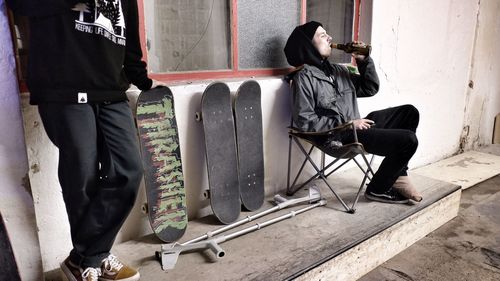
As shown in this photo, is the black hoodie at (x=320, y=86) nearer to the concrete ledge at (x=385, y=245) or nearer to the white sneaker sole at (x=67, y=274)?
the concrete ledge at (x=385, y=245)

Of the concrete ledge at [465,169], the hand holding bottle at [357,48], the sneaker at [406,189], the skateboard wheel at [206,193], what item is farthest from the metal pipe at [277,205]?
the concrete ledge at [465,169]

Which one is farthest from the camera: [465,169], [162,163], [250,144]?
[465,169]

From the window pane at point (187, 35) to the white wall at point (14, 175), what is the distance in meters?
0.80

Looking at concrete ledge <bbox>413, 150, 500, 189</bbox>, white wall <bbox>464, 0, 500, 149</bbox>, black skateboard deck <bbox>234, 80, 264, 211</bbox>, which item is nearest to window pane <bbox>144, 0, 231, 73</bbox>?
black skateboard deck <bbox>234, 80, 264, 211</bbox>

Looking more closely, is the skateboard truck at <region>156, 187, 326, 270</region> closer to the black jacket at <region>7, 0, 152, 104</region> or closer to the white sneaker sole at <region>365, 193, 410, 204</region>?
the white sneaker sole at <region>365, 193, 410, 204</region>

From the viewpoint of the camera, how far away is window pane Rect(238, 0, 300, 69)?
2525mm

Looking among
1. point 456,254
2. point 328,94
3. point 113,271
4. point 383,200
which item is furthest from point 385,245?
point 113,271

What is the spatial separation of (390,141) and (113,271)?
1761 mm

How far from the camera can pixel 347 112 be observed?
2.71m

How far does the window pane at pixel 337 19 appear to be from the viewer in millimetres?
3140

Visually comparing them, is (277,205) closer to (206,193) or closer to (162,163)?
(206,193)

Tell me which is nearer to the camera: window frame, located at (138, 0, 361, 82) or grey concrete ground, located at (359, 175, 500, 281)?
window frame, located at (138, 0, 361, 82)

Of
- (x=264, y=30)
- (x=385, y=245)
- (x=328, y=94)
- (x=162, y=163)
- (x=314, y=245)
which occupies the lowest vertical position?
(x=385, y=245)

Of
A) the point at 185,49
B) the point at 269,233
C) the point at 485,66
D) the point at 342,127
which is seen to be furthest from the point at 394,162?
the point at 485,66
